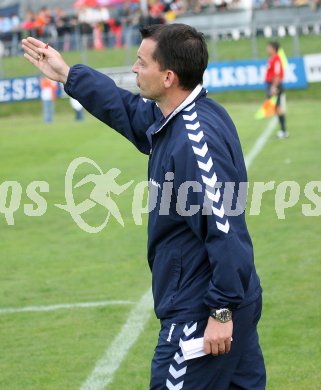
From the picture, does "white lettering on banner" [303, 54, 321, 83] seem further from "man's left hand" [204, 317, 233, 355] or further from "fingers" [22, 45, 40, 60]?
"man's left hand" [204, 317, 233, 355]

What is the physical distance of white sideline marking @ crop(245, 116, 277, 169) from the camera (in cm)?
1935

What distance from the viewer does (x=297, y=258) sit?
36.8 feet

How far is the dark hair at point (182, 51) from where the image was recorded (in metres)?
4.75

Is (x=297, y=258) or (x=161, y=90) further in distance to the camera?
(x=297, y=258)

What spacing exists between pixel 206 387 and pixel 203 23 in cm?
3685

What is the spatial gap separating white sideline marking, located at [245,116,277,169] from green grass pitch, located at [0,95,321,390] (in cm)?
22

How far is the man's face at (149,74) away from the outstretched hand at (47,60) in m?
0.59

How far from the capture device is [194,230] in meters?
4.67

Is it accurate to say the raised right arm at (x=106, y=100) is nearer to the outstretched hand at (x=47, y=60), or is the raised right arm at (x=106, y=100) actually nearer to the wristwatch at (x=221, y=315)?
the outstretched hand at (x=47, y=60)

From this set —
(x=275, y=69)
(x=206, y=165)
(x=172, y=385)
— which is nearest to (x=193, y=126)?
(x=206, y=165)

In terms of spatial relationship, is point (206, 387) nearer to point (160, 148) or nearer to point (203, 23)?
point (160, 148)

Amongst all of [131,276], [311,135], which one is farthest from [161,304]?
[311,135]

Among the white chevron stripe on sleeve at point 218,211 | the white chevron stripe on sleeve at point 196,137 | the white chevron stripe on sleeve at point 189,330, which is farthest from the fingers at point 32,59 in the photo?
the white chevron stripe on sleeve at point 189,330

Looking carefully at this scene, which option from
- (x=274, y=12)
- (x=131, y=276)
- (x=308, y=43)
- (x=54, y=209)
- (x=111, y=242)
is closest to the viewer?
(x=131, y=276)
